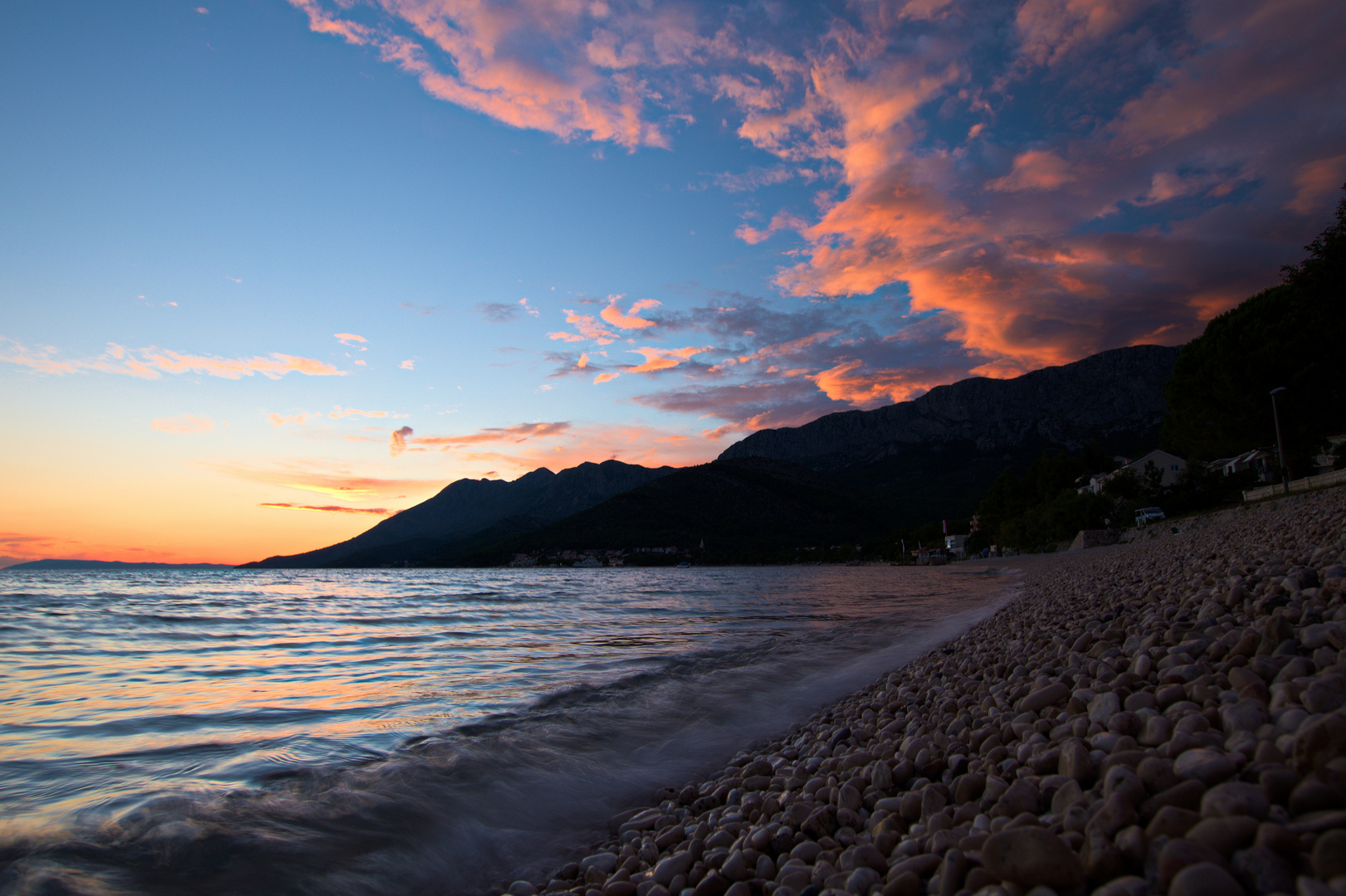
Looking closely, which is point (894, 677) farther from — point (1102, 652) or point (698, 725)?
point (1102, 652)

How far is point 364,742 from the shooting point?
648 centimetres

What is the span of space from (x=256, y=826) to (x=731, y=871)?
3872mm

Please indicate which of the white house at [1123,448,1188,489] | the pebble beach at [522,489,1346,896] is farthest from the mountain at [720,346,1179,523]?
the pebble beach at [522,489,1346,896]

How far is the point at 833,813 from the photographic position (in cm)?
329

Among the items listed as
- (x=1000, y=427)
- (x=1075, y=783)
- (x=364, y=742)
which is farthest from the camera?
(x=1000, y=427)

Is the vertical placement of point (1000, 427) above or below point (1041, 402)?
below

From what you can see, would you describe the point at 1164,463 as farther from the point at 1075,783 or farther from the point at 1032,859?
the point at 1032,859

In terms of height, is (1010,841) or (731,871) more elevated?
(1010,841)

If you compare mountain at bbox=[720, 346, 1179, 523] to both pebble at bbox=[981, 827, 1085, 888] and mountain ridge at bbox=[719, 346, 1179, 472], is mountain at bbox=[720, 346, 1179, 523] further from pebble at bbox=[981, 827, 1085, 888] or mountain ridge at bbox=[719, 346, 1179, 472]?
pebble at bbox=[981, 827, 1085, 888]

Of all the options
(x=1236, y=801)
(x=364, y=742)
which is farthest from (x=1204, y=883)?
(x=364, y=742)

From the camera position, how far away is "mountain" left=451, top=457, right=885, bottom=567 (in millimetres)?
117500

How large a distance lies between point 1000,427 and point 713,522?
3553 inches

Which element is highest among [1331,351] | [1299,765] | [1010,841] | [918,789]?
[1331,351]

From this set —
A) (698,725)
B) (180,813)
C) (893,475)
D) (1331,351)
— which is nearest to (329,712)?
(180,813)
